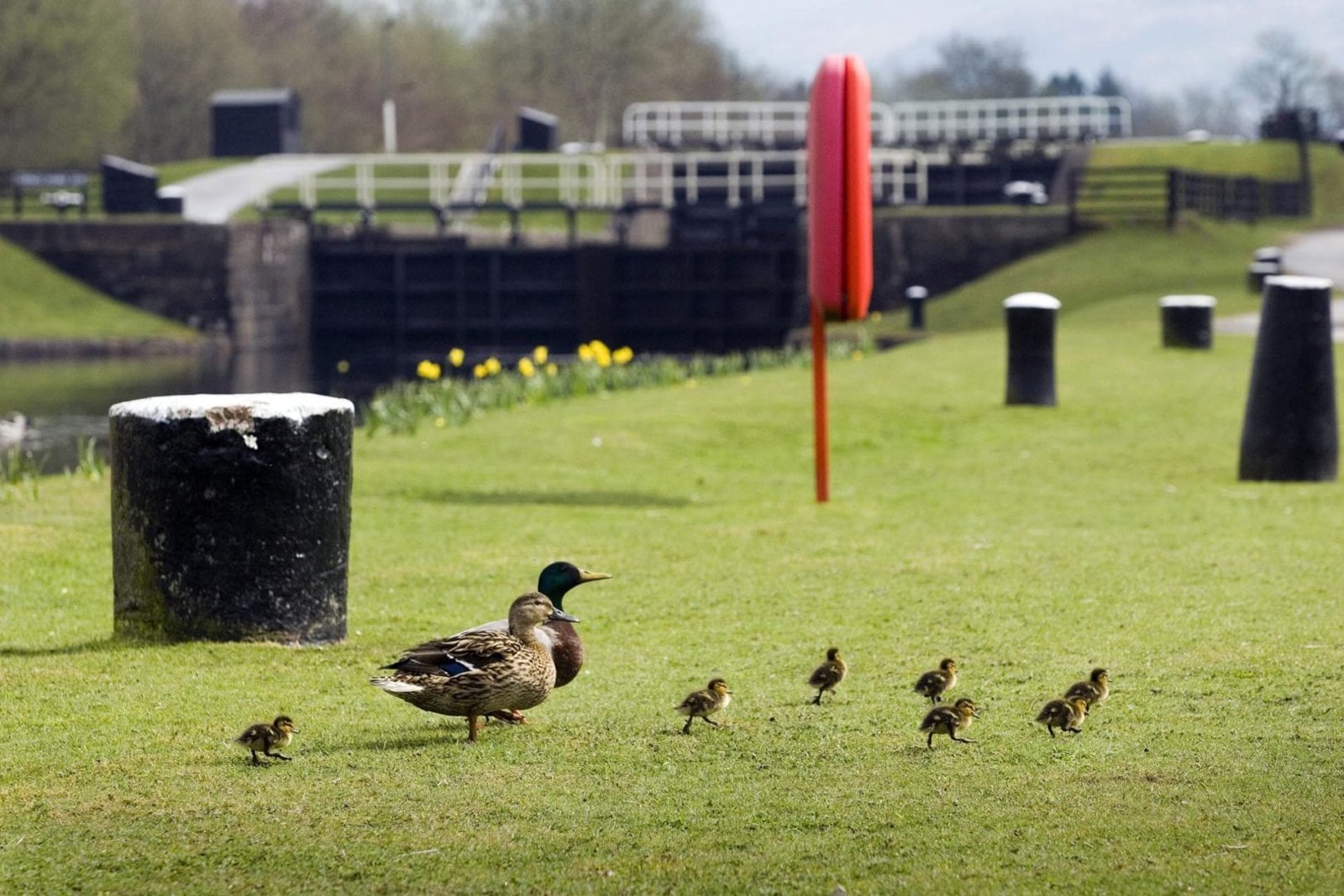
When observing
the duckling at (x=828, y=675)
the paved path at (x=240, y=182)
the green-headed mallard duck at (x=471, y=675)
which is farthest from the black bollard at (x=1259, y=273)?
the paved path at (x=240, y=182)

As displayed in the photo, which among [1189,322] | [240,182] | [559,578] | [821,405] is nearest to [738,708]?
[559,578]

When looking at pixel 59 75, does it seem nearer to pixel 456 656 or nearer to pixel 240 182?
pixel 240 182

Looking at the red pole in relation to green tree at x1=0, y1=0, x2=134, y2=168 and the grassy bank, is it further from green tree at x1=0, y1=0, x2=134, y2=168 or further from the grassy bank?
green tree at x1=0, y1=0, x2=134, y2=168

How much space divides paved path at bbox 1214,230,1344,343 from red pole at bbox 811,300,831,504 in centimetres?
1740

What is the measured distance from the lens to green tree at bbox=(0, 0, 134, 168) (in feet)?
246

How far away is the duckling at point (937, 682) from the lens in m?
7.54

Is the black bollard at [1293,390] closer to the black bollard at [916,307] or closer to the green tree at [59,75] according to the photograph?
the black bollard at [916,307]

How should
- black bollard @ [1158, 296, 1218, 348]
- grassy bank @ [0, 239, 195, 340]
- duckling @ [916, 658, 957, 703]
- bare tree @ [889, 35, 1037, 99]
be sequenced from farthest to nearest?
bare tree @ [889, 35, 1037, 99] → grassy bank @ [0, 239, 195, 340] → black bollard @ [1158, 296, 1218, 348] → duckling @ [916, 658, 957, 703]

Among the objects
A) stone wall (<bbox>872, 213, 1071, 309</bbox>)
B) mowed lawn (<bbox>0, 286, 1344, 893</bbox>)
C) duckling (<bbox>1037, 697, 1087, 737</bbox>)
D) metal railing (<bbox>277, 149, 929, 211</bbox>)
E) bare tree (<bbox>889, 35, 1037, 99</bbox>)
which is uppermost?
bare tree (<bbox>889, 35, 1037, 99</bbox>)

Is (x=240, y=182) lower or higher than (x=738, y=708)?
higher

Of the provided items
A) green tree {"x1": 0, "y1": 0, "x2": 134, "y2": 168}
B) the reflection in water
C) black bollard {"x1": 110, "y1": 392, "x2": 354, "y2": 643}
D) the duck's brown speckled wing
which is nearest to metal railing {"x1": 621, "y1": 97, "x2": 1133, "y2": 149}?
the reflection in water

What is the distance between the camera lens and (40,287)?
55.0 meters

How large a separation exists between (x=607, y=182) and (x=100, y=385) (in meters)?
25.0

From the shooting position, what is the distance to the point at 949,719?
22.4 feet
